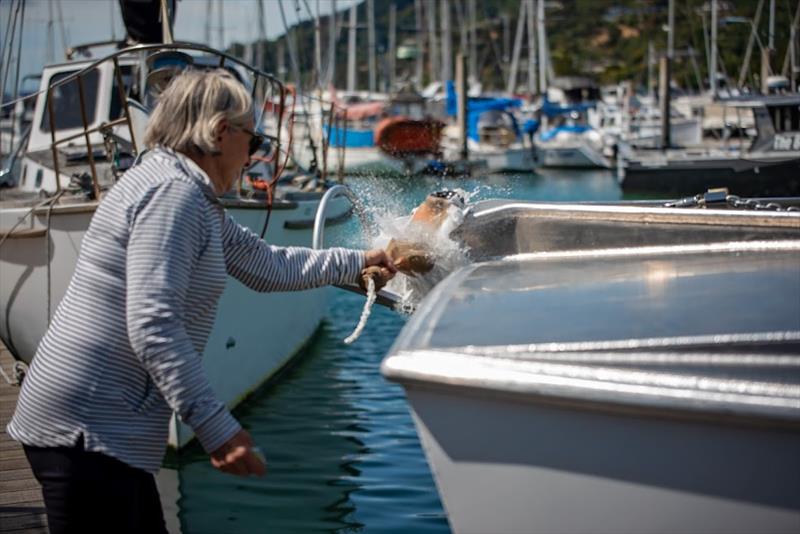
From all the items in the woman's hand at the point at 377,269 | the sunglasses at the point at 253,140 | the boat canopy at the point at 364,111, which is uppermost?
the sunglasses at the point at 253,140

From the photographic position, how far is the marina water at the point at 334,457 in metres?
6.46

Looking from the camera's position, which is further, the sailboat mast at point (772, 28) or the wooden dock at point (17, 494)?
the sailboat mast at point (772, 28)

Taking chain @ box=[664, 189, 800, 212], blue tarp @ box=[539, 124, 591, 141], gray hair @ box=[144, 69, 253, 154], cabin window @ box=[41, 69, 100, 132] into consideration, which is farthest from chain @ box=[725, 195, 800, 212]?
blue tarp @ box=[539, 124, 591, 141]

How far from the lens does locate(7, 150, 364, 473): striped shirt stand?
2.50 metres

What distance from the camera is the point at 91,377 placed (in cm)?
255

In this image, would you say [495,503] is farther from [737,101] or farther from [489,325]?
[737,101]

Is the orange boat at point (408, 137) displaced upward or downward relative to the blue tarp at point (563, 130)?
upward

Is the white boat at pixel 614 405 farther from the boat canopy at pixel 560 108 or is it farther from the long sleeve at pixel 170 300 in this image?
the boat canopy at pixel 560 108

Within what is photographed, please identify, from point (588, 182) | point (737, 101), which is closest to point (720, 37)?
point (588, 182)

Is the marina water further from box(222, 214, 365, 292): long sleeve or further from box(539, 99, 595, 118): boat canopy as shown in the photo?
box(539, 99, 595, 118): boat canopy

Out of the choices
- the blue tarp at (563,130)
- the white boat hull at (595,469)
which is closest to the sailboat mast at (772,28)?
the blue tarp at (563,130)

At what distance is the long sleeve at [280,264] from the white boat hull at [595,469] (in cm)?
58

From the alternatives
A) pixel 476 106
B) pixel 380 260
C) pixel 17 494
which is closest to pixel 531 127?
pixel 476 106

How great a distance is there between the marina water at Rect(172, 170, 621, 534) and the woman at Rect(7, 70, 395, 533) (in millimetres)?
1653
